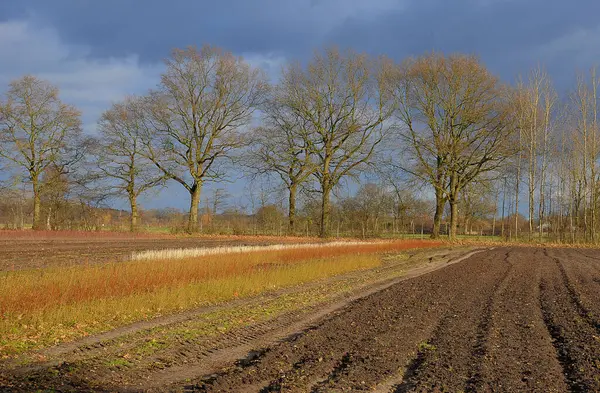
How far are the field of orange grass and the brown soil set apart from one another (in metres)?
1.23

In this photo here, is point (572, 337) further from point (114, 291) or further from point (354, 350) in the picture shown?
point (114, 291)

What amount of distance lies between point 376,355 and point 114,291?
625 cm

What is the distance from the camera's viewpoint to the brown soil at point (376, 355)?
5.02 metres

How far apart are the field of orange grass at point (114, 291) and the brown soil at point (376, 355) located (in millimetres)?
1226

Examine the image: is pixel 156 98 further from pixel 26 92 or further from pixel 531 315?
pixel 531 315

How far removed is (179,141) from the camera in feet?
126

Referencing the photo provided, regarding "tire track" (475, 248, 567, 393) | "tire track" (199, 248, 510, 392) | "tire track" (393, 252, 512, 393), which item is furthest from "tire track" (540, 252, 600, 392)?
"tire track" (199, 248, 510, 392)

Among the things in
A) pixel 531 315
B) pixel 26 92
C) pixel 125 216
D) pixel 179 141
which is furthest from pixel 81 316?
pixel 125 216

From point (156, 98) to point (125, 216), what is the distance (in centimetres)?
1183

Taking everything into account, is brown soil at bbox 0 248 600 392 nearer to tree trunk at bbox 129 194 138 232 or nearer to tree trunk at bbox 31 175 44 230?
tree trunk at bbox 31 175 44 230

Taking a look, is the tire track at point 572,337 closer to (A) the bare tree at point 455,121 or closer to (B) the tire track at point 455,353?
(B) the tire track at point 455,353

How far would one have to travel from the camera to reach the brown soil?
5.02 meters

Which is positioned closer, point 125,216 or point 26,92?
point 26,92

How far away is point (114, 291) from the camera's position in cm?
995
